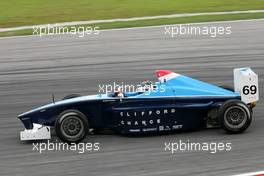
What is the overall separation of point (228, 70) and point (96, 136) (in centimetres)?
564

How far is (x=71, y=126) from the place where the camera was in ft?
31.6

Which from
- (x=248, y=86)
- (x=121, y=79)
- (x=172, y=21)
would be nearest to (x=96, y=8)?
(x=172, y=21)

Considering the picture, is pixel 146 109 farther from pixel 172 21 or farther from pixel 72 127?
pixel 172 21

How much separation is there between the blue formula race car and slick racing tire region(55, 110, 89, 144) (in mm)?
15

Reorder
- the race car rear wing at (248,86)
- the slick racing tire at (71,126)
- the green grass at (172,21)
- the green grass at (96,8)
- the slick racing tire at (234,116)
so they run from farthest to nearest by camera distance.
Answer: the green grass at (96,8), the green grass at (172,21), the race car rear wing at (248,86), the slick racing tire at (234,116), the slick racing tire at (71,126)

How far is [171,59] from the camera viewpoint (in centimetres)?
1633

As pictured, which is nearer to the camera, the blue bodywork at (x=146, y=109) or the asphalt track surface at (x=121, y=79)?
the asphalt track surface at (x=121, y=79)

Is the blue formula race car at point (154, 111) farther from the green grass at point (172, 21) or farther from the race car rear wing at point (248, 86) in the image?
the green grass at point (172, 21)

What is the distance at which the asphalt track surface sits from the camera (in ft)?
28.7

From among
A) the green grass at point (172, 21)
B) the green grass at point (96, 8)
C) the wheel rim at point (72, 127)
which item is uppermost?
the green grass at point (96, 8)

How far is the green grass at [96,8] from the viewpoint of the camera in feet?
80.5

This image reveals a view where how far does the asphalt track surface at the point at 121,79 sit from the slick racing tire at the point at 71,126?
0.97 ft

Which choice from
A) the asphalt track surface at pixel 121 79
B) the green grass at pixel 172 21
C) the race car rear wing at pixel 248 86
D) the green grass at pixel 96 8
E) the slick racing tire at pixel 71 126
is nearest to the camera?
the asphalt track surface at pixel 121 79

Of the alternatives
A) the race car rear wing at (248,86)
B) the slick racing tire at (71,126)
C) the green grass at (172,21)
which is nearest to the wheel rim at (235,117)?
the race car rear wing at (248,86)
